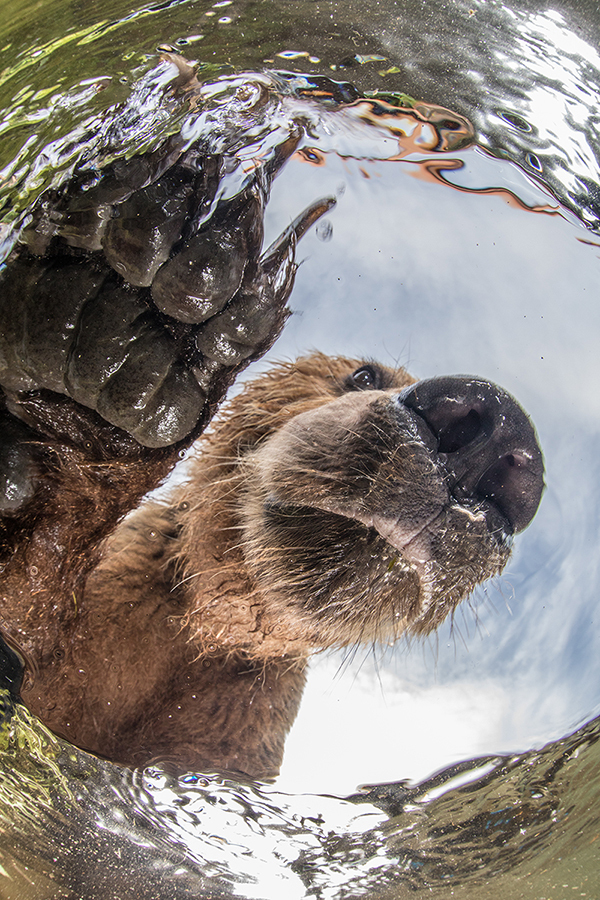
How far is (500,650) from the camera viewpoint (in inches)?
122

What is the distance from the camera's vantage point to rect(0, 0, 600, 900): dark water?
1.71 metres

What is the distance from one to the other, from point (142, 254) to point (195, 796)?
2.28 m

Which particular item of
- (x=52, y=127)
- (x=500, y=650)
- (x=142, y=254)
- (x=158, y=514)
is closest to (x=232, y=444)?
(x=158, y=514)

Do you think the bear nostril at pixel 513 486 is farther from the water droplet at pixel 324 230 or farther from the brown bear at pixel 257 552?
the water droplet at pixel 324 230

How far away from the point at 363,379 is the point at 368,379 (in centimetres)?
2

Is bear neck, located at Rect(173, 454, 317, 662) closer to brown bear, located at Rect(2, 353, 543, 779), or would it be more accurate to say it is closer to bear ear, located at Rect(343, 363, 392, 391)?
brown bear, located at Rect(2, 353, 543, 779)

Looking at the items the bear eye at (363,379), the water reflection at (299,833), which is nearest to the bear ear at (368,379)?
the bear eye at (363,379)

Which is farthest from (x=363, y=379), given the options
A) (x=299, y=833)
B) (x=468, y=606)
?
(x=299, y=833)

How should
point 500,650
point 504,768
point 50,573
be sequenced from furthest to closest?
point 500,650
point 504,768
point 50,573

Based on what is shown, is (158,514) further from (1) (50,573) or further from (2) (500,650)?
(2) (500,650)

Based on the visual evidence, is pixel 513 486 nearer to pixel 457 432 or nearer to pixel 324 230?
pixel 457 432

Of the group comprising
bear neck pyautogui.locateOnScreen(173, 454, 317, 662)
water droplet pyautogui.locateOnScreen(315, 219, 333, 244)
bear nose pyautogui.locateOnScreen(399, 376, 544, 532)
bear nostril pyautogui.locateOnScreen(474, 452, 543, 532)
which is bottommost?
bear neck pyautogui.locateOnScreen(173, 454, 317, 662)

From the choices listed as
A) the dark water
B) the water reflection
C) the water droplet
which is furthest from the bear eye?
the water reflection

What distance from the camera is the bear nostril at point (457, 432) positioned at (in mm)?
1497
